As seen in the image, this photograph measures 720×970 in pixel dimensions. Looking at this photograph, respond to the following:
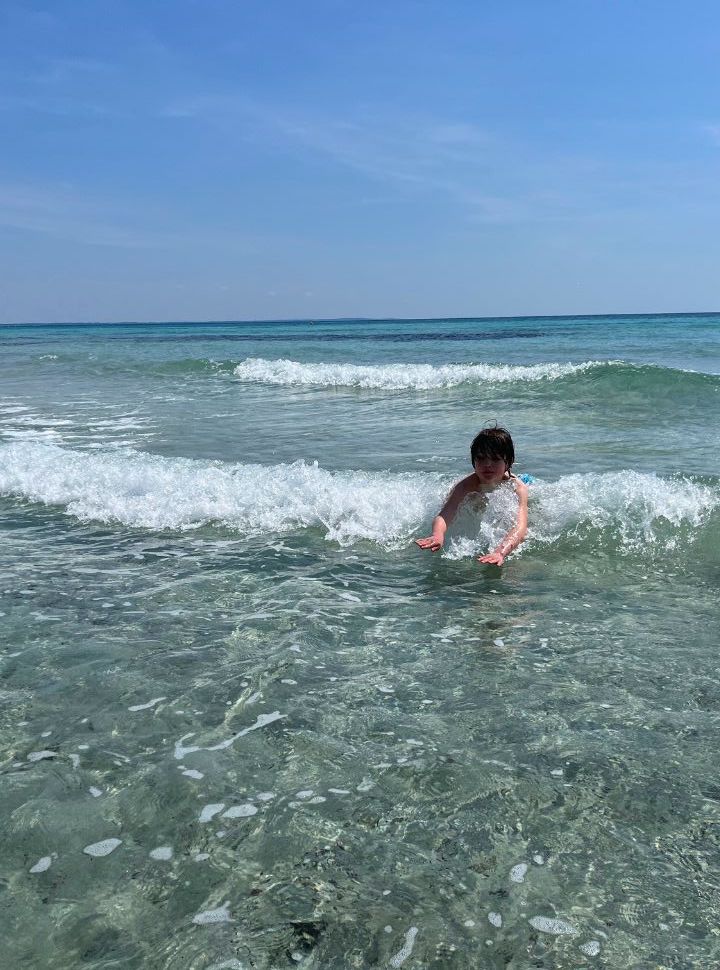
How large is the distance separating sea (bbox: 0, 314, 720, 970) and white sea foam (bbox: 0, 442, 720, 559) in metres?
0.03

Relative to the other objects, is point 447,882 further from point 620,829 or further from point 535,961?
point 620,829

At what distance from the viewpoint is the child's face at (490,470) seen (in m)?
5.97

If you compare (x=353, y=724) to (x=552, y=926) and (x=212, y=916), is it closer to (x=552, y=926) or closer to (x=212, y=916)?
(x=212, y=916)

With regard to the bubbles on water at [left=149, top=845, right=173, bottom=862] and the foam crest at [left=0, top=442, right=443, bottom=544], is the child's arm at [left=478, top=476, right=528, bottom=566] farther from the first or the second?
the bubbles on water at [left=149, top=845, right=173, bottom=862]

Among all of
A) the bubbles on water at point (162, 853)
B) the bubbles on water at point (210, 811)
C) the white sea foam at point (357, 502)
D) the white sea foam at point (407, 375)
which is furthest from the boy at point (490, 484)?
the white sea foam at point (407, 375)

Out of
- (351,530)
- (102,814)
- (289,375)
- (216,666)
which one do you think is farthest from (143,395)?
(102,814)

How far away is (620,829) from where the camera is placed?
8.64ft

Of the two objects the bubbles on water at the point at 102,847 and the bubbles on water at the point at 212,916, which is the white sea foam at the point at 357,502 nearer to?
the bubbles on water at the point at 102,847

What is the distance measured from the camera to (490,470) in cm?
605

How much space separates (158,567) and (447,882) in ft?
12.3

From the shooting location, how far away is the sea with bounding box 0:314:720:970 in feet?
7.45

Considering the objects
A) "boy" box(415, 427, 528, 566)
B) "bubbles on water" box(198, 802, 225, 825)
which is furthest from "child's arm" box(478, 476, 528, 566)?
"bubbles on water" box(198, 802, 225, 825)

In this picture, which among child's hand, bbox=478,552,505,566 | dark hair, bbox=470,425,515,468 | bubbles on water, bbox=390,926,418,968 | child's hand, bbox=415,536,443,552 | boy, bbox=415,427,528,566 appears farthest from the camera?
dark hair, bbox=470,425,515,468

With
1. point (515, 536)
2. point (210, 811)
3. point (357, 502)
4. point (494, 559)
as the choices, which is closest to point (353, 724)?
point (210, 811)
